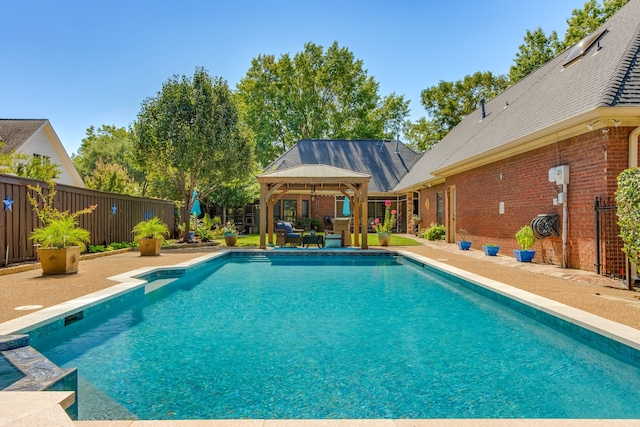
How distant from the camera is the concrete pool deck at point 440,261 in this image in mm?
2330

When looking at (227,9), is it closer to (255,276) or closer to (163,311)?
(255,276)

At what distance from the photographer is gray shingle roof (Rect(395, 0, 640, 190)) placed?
741 centimetres

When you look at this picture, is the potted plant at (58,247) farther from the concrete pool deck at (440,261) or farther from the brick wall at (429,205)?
the brick wall at (429,205)

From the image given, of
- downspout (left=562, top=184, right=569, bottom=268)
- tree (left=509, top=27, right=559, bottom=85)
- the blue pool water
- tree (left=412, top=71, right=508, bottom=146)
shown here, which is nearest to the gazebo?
downspout (left=562, top=184, right=569, bottom=268)

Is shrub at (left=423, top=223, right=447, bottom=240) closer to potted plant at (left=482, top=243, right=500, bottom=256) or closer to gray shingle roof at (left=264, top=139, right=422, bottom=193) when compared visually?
potted plant at (left=482, top=243, right=500, bottom=256)

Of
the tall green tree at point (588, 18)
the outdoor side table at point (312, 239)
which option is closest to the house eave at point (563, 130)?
the outdoor side table at point (312, 239)

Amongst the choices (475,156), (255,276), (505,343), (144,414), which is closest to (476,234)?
(475,156)

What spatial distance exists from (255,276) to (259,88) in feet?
98.6

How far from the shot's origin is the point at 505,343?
454 cm

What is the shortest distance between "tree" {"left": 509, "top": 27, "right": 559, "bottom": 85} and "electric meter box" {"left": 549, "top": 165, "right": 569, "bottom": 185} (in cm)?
2221

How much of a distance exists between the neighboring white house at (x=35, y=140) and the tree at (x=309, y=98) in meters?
15.9

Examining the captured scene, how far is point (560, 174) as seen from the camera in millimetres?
Result: 8305

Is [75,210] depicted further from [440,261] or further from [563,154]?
[563,154]

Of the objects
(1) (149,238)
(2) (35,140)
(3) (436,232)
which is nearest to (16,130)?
(2) (35,140)
